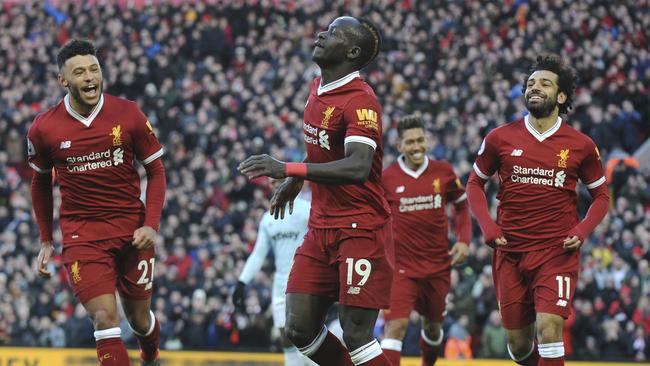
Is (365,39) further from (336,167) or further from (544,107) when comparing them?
(544,107)

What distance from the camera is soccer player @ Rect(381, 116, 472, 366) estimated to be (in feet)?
38.7

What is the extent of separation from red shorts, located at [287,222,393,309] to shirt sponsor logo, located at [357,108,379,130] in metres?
0.75

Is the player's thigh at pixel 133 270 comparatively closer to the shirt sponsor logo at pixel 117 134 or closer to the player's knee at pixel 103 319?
the player's knee at pixel 103 319

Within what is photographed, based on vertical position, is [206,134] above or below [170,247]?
above

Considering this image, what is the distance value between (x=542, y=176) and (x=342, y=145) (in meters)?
1.97

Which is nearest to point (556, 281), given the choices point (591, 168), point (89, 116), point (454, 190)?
point (591, 168)

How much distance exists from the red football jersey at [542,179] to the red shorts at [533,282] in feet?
0.33

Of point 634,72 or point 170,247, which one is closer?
point 170,247

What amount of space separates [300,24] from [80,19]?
17.5 feet

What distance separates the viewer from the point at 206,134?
936 inches

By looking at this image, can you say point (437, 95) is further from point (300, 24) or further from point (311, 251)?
point (311, 251)

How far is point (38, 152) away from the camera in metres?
9.03

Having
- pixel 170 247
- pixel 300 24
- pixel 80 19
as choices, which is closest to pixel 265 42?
pixel 300 24

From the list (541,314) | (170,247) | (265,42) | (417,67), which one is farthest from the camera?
(265,42)
